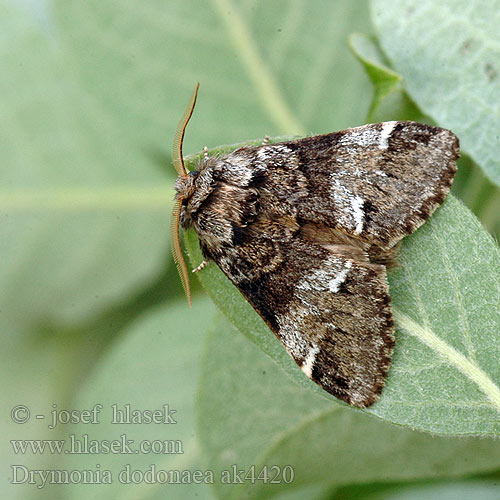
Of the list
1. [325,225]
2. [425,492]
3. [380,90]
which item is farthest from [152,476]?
[380,90]

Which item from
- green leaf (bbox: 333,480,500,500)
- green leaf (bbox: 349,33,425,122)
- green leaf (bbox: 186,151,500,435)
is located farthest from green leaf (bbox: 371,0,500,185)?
green leaf (bbox: 333,480,500,500)

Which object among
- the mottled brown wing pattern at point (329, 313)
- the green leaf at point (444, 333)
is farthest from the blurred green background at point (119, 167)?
the green leaf at point (444, 333)

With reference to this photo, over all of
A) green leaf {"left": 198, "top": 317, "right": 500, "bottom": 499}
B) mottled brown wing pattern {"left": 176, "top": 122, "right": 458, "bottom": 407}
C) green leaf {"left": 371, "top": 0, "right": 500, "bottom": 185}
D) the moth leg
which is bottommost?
green leaf {"left": 198, "top": 317, "right": 500, "bottom": 499}

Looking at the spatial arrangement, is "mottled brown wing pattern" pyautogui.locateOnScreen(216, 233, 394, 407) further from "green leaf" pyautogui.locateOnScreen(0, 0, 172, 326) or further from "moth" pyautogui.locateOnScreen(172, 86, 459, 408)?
"green leaf" pyautogui.locateOnScreen(0, 0, 172, 326)

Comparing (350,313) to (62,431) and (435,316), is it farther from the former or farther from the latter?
(62,431)

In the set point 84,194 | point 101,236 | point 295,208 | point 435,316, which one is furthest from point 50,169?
point 435,316

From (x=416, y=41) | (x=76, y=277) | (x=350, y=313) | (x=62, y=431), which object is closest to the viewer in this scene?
(x=350, y=313)

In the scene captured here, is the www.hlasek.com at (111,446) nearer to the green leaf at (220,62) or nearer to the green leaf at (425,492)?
the green leaf at (425,492)
